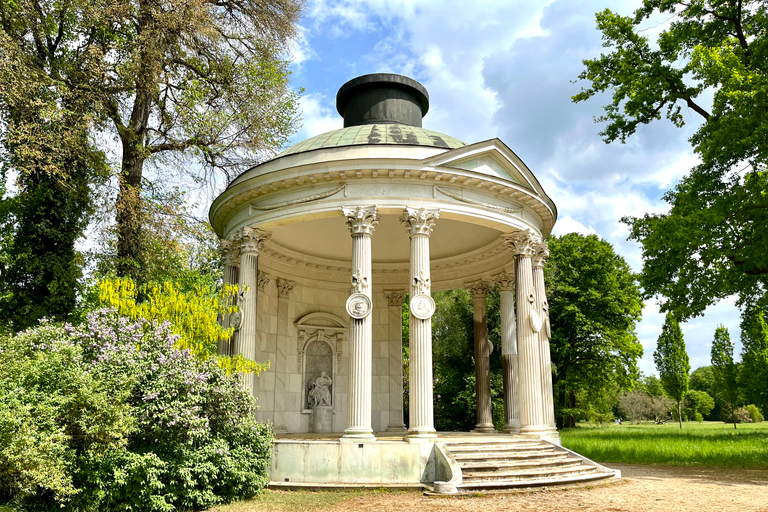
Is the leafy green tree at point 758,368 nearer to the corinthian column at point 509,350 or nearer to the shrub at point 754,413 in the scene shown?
the corinthian column at point 509,350

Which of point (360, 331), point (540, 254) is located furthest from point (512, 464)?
point (540, 254)

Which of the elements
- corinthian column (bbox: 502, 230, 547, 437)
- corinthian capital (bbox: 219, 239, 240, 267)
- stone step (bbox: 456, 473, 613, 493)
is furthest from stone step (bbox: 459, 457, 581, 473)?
corinthian capital (bbox: 219, 239, 240, 267)

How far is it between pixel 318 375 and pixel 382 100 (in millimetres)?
12694

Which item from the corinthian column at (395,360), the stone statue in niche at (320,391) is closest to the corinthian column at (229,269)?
the stone statue in niche at (320,391)

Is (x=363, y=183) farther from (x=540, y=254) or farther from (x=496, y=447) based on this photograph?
(x=496, y=447)

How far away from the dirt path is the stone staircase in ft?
1.71

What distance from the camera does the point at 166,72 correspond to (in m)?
23.1

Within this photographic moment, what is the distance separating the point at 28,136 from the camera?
18047 mm

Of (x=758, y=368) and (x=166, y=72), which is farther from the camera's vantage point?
(x=758, y=368)

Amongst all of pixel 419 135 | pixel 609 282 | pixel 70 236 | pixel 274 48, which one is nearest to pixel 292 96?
pixel 274 48

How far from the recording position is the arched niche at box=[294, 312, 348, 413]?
26.1 metres

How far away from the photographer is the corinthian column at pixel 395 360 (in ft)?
88.5

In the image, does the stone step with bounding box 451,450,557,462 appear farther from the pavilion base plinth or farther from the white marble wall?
the white marble wall

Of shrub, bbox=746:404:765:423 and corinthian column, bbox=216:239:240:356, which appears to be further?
shrub, bbox=746:404:765:423
